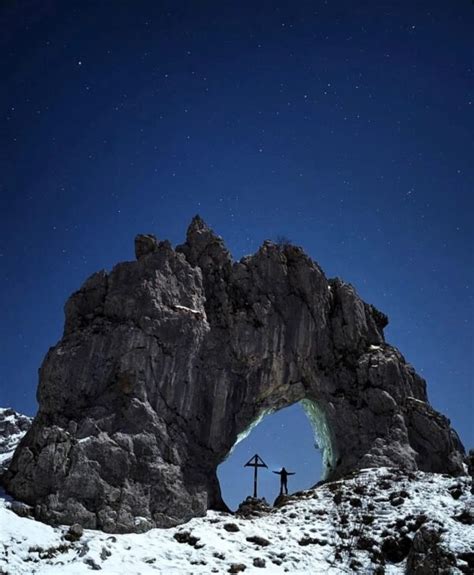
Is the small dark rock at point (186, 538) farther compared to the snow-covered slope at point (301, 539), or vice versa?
the small dark rock at point (186, 538)

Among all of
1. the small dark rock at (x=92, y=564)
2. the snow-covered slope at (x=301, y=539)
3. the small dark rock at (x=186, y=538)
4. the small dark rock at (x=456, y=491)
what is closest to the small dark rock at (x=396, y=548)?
the snow-covered slope at (x=301, y=539)

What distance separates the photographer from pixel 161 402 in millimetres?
34469

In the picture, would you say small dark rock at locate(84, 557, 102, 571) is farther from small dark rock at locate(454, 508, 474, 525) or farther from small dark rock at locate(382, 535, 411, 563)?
small dark rock at locate(454, 508, 474, 525)

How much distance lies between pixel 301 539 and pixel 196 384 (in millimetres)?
12370

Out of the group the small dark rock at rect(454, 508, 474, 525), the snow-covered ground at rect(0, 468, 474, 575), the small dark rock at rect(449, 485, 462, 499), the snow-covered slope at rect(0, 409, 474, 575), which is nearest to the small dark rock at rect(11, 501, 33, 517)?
the snow-covered slope at rect(0, 409, 474, 575)

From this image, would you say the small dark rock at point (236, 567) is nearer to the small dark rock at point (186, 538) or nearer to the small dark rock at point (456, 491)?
the small dark rock at point (186, 538)

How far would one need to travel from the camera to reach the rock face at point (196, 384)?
29.4 metres

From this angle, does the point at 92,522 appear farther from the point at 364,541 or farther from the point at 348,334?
the point at 348,334

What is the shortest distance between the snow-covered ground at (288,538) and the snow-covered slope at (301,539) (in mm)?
46

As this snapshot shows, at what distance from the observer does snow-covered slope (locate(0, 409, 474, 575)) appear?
22.9 metres

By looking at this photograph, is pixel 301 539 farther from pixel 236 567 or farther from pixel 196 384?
pixel 196 384

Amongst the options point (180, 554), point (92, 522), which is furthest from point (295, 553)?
point (92, 522)

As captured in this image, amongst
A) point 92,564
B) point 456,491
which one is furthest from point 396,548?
point 92,564

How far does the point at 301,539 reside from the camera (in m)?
27.1
